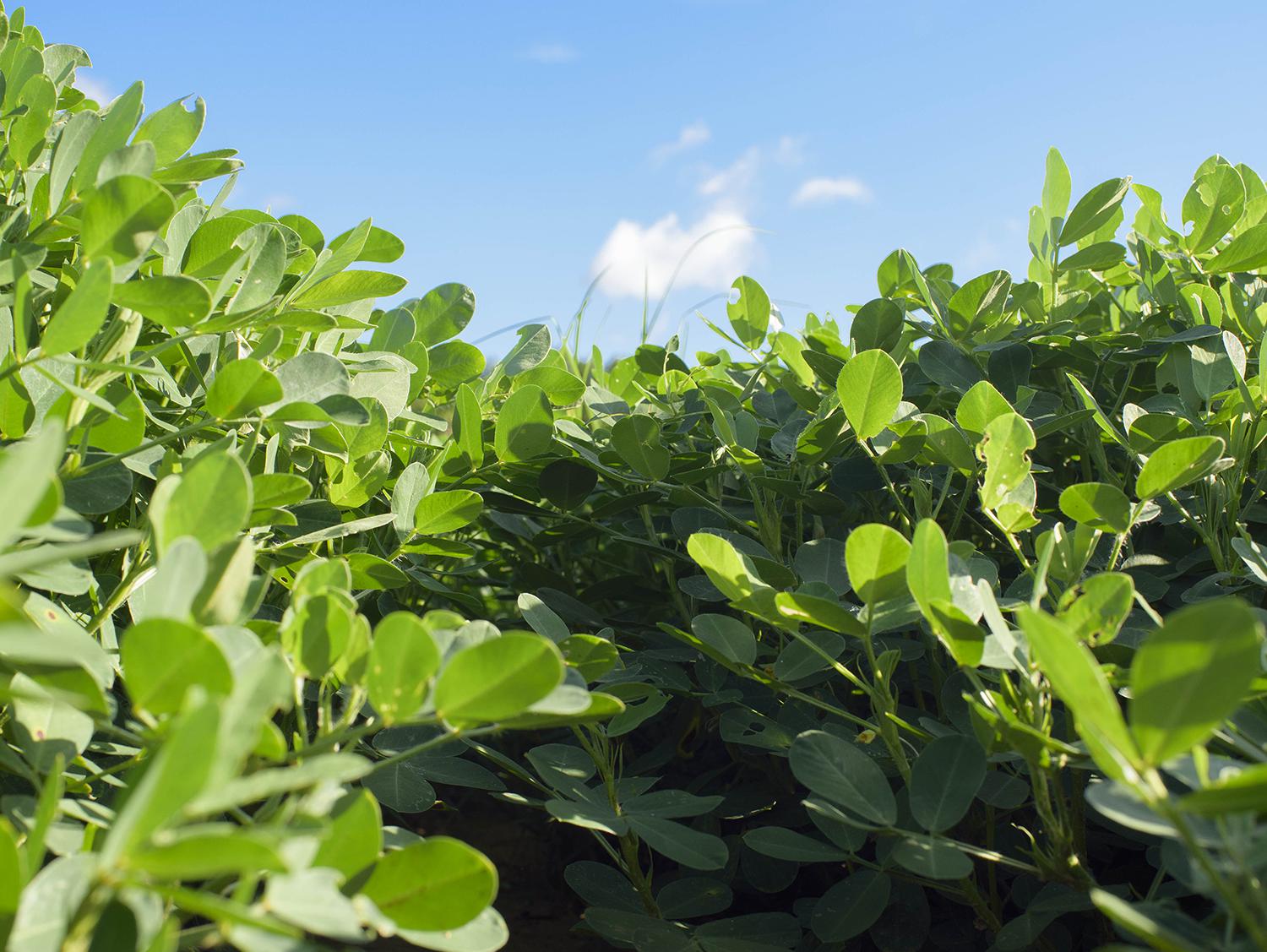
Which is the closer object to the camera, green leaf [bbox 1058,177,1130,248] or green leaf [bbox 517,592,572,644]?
green leaf [bbox 517,592,572,644]

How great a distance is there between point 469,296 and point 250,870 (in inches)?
35.2

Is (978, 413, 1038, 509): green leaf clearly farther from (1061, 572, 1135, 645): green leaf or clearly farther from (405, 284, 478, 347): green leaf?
(405, 284, 478, 347): green leaf

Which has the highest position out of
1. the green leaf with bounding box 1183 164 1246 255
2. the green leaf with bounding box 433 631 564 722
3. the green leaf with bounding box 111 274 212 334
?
the green leaf with bounding box 1183 164 1246 255

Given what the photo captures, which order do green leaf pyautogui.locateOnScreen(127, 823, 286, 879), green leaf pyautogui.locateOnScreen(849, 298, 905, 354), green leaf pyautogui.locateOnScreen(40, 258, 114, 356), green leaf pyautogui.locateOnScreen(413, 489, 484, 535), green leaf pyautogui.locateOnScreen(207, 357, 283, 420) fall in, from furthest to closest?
green leaf pyautogui.locateOnScreen(849, 298, 905, 354) < green leaf pyautogui.locateOnScreen(413, 489, 484, 535) < green leaf pyautogui.locateOnScreen(207, 357, 283, 420) < green leaf pyautogui.locateOnScreen(40, 258, 114, 356) < green leaf pyautogui.locateOnScreen(127, 823, 286, 879)

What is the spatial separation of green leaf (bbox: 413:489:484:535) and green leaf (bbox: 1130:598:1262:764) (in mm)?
664

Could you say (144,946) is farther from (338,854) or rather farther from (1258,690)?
(1258,690)

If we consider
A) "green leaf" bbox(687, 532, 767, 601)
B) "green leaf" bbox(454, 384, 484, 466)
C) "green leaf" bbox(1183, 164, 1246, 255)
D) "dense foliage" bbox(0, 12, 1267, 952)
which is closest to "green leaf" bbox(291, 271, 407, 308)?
"dense foliage" bbox(0, 12, 1267, 952)

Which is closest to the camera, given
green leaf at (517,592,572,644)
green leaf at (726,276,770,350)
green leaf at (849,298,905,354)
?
green leaf at (517,592,572,644)

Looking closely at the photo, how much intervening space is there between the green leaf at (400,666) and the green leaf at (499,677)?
0.01 metres

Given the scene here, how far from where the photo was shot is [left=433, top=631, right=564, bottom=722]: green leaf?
0.55m

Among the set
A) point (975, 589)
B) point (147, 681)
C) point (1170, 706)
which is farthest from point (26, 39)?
point (1170, 706)

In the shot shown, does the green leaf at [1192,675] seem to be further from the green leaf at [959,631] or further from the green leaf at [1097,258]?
the green leaf at [1097,258]

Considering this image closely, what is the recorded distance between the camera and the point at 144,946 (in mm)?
463

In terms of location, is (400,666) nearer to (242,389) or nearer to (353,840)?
(353,840)
